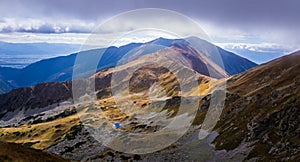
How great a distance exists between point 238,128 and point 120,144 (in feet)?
129

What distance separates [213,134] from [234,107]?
17.3 meters

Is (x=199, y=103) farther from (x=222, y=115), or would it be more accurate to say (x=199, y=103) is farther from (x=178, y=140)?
(x=178, y=140)

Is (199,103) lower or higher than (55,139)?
higher

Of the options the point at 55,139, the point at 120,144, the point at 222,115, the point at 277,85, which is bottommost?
the point at 55,139

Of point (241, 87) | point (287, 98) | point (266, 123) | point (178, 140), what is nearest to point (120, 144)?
point (178, 140)

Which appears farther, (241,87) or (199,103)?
(241,87)

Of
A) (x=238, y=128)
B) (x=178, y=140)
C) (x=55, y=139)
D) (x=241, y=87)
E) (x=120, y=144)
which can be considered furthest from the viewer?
(x=55, y=139)

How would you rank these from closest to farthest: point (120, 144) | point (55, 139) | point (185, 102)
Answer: point (120, 144), point (185, 102), point (55, 139)

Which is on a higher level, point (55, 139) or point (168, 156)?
point (168, 156)

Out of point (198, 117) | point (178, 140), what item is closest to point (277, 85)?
point (198, 117)

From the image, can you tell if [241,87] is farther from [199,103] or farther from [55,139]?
[55,139]

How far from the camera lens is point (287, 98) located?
93.4 meters

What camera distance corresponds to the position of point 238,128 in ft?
298

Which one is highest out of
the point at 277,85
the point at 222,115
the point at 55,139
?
the point at 277,85
